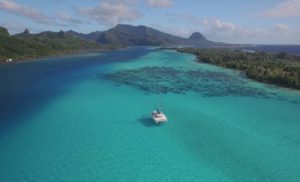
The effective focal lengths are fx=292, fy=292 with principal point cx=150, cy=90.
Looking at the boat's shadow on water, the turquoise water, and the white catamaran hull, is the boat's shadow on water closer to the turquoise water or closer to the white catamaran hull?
the turquoise water

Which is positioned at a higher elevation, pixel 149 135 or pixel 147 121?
pixel 147 121

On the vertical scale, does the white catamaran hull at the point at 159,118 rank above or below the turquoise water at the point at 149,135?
above

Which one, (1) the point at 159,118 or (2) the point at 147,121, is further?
(2) the point at 147,121

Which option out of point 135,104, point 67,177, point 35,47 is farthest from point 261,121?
point 35,47

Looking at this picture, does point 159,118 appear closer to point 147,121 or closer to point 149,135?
point 147,121

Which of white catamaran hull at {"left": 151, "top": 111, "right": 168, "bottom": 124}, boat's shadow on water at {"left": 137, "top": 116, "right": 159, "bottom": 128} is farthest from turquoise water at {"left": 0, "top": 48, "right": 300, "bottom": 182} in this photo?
white catamaran hull at {"left": 151, "top": 111, "right": 168, "bottom": 124}

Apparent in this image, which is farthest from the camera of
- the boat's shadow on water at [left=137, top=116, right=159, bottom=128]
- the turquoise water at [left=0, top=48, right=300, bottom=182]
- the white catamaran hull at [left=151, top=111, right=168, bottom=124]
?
the boat's shadow on water at [left=137, top=116, right=159, bottom=128]

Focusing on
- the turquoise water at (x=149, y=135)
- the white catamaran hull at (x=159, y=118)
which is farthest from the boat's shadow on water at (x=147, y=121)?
the white catamaran hull at (x=159, y=118)

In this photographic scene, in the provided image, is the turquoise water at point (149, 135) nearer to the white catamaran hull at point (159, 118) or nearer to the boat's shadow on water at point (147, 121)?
the boat's shadow on water at point (147, 121)

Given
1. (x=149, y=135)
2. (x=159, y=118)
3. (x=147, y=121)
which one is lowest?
(x=149, y=135)

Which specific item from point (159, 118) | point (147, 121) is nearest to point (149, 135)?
point (159, 118)
